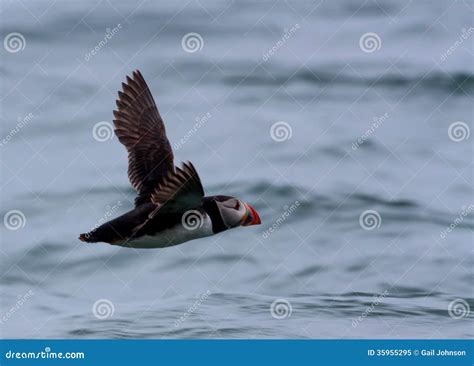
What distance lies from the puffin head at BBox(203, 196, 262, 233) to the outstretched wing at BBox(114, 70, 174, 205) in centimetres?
47

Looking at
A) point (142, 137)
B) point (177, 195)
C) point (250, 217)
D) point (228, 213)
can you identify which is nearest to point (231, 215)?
point (228, 213)

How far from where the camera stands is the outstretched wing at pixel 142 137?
855cm

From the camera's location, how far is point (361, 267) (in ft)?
29.9

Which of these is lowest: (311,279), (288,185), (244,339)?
(244,339)

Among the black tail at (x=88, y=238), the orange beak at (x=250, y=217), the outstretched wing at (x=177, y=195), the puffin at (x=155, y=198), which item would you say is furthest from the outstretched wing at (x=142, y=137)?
the orange beak at (x=250, y=217)

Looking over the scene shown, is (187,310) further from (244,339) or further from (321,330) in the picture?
(321,330)

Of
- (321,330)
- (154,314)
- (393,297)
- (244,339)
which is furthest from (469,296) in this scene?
(154,314)

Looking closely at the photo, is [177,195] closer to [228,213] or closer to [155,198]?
[155,198]

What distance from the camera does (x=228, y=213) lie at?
27.4 feet

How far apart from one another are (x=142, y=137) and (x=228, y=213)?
38.2 inches

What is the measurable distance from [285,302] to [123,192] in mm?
1627

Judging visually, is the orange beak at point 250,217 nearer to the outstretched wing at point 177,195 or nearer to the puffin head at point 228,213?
the puffin head at point 228,213

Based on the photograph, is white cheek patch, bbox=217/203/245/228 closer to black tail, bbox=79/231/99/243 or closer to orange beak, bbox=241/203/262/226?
orange beak, bbox=241/203/262/226

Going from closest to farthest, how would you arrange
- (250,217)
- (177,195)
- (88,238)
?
1. (177,195)
2. (88,238)
3. (250,217)
